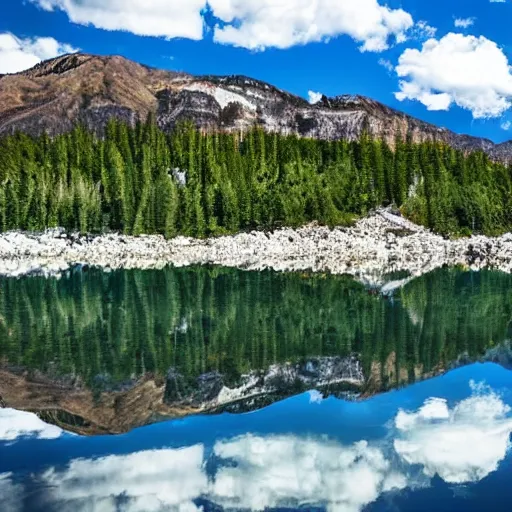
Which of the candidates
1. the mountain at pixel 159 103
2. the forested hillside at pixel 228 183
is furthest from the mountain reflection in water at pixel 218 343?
the mountain at pixel 159 103

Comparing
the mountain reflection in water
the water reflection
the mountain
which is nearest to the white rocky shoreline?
the mountain reflection in water

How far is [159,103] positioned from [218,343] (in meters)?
129

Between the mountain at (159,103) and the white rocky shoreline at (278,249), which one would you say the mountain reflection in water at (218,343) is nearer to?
the white rocky shoreline at (278,249)

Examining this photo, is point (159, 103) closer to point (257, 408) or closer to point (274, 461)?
point (257, 408)

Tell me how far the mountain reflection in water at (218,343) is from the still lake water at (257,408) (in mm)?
110

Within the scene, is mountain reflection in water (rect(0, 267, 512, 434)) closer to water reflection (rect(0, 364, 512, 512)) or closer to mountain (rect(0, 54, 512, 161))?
water reflection (rect(0, 364, 512, 512))

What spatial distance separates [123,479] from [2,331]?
19162 mm

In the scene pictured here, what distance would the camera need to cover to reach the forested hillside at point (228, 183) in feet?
288

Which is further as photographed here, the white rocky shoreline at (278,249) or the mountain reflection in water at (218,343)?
the white rocky shoreline at (278,249)

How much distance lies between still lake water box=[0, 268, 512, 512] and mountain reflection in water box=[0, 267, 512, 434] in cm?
11

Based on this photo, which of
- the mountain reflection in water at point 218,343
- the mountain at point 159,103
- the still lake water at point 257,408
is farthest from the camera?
the mountain at point 159,103

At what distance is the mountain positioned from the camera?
140375 mm

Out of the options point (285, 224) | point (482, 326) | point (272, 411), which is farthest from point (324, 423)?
point (285, 224)

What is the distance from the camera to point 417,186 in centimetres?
10188
